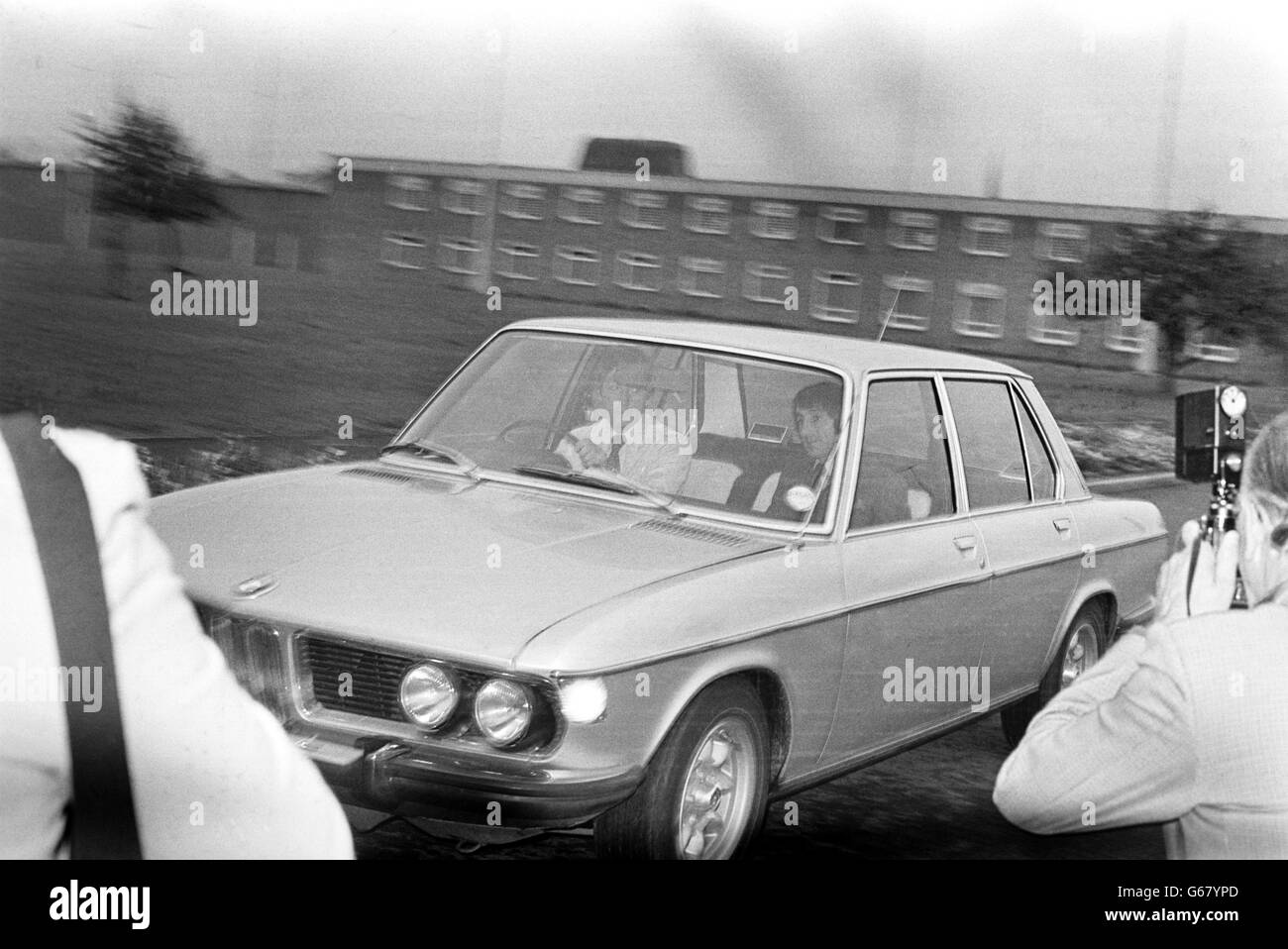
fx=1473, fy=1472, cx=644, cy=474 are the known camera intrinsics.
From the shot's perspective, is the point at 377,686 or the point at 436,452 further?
the point at 436,452

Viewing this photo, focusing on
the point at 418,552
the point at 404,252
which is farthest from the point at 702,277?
the point at 418,552

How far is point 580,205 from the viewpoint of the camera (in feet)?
11.9

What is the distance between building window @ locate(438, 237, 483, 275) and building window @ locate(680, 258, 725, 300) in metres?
0.53

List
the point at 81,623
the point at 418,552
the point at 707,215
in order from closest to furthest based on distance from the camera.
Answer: the point at 81,623
the point at 418,552
the point at 707,215

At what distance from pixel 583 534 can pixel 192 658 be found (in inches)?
96.9

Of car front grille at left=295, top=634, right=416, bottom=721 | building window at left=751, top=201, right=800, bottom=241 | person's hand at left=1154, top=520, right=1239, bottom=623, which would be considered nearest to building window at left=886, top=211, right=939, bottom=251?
building window at left=751, top=201, right=800, bottom=241

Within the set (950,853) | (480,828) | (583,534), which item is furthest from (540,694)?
(950,853)

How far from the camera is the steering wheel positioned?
3.83 m

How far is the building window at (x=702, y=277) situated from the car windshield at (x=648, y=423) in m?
0.16

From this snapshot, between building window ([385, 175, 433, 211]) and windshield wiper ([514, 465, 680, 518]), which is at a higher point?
building window ([385, 175, 433, 211])

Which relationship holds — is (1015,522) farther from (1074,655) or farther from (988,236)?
(988,236)

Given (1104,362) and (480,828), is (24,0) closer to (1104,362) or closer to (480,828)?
(480,828)

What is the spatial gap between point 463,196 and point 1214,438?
6.76 ft

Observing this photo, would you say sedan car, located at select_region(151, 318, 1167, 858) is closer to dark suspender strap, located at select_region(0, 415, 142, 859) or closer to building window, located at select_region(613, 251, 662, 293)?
building window, located at select_region(613, 251, 662, 293)
